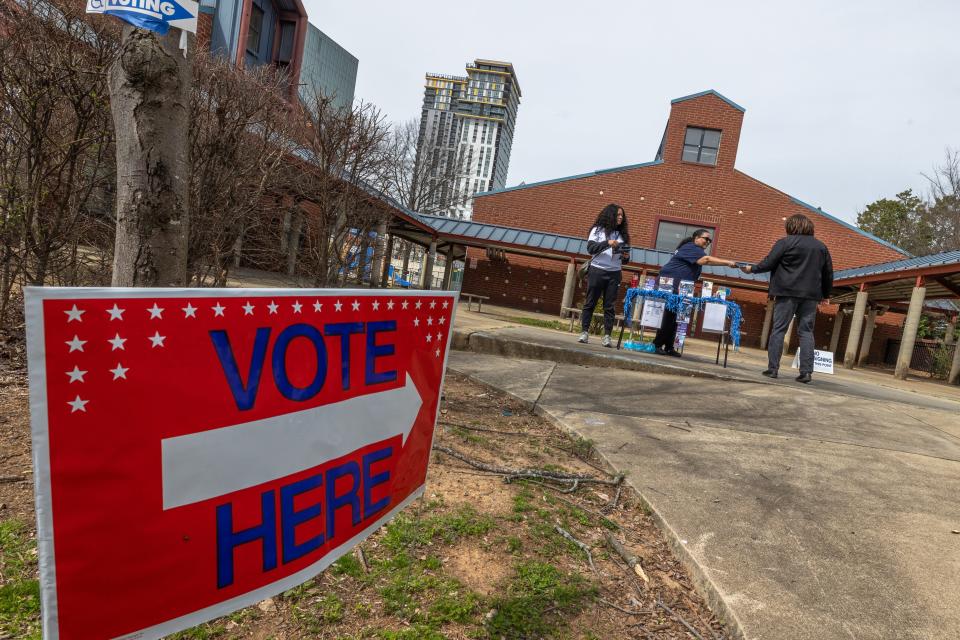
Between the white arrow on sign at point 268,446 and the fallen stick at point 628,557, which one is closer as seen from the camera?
the white arrow on sign at point 268,446

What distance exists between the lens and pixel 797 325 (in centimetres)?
627

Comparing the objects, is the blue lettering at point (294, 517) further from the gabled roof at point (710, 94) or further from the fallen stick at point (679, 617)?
the gabled roof at point (710, 94)

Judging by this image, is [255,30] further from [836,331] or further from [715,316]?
[836,331]

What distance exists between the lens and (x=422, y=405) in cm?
177

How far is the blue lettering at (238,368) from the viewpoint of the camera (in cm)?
108

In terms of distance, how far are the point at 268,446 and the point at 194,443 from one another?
7.0 inches

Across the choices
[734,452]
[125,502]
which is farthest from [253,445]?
[734,452]

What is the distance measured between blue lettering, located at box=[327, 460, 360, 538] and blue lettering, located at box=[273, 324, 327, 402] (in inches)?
9.9

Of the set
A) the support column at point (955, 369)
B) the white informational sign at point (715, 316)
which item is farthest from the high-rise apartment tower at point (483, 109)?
the white informational sign at point (715, 316)

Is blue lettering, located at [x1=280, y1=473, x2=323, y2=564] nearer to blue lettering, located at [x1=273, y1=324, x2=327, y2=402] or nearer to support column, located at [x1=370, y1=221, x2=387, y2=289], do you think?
blue lettering, located at [x1=273, y1=324, x2=327, y2=402]

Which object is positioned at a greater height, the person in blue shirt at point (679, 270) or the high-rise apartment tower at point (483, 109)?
the high-rise apartment tower at point (483, 109)

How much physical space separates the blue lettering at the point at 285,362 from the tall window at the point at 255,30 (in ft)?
66.1

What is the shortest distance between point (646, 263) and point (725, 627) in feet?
66.4

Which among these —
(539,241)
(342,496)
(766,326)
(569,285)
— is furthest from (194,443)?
(766,326)
